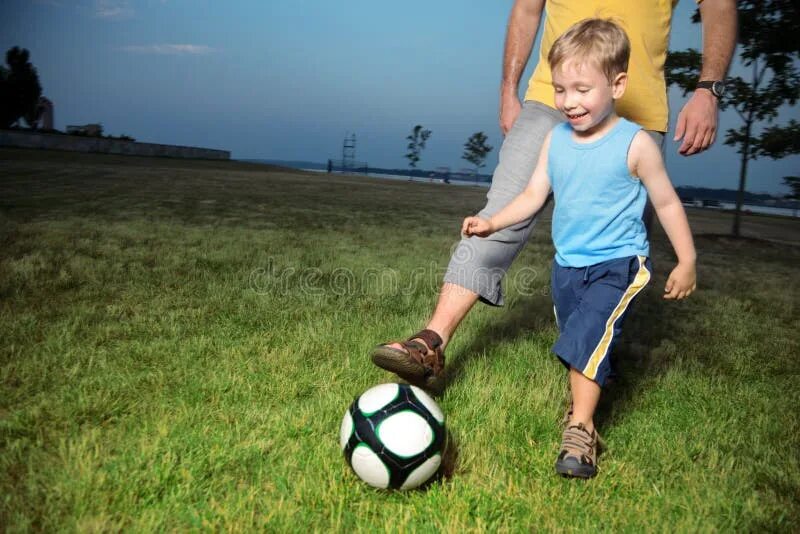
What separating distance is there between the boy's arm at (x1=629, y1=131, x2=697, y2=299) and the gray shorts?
24.9 inches

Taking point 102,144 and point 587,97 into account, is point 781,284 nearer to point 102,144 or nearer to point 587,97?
point 587,97

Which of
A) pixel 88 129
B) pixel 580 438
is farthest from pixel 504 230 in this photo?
pixel 88 129

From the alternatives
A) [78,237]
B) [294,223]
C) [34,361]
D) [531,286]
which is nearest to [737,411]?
[531,286]

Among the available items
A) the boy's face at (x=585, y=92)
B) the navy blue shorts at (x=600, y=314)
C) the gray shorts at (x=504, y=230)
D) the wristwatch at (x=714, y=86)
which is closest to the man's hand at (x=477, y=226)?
the gray shorts at (x=504, y=230)

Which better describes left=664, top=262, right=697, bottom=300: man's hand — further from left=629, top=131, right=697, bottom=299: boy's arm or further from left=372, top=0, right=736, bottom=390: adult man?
left=372, top=0, right=736, bottom=390: adult man

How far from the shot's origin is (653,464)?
8.30 ft

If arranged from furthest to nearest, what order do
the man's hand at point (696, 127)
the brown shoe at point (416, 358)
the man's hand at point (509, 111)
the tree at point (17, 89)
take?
1. the tree at point (17, 89)
2. the man's hand at point (509, 111)
3. the man's hand at point (696, 127)
4. the brown shoe at point (416, 358)

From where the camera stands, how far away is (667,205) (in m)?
2.47

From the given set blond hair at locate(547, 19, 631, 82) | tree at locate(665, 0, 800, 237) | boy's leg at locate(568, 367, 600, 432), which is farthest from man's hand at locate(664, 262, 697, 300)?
tree at locate(665, 0, 800, 237)

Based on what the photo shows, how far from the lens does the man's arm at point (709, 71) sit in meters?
2.77

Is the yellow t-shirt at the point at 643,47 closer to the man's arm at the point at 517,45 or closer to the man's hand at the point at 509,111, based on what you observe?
the man's arm at the point at 517,45

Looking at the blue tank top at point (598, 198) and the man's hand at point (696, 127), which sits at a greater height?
the man's hand at point (696, 127)

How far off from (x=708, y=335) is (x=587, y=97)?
3.35 meters

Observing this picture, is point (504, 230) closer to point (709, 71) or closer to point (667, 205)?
point (667, 205)
